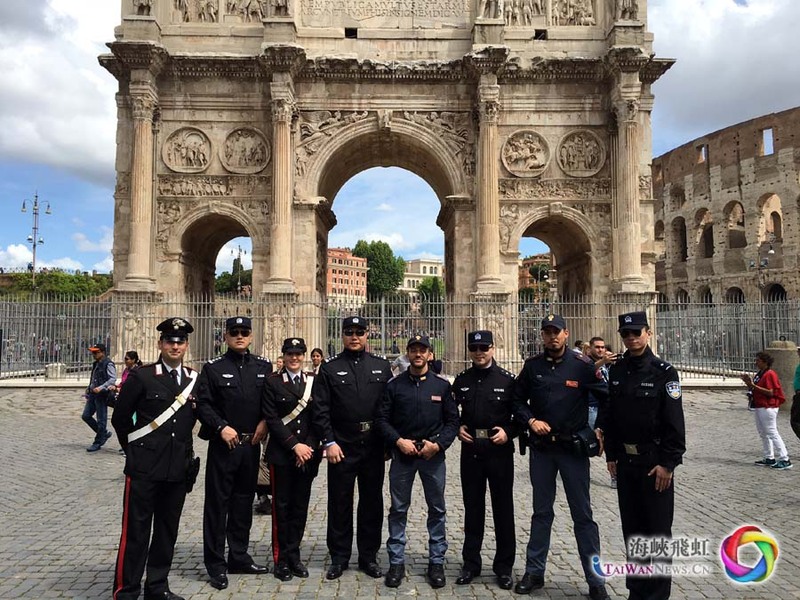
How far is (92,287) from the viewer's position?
191ft

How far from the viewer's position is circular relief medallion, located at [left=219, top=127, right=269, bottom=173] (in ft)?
65.0

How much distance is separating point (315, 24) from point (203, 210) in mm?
6905

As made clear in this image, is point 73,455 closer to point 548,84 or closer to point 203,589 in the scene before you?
point 203,589

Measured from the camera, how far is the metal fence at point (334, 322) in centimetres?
1781

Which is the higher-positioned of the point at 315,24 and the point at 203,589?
the point at 315,24

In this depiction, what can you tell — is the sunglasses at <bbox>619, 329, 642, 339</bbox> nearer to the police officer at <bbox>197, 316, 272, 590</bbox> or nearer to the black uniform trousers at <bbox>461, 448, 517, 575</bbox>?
the black uniform trousers at <bbox>461, 448, 517, 575</bbox>

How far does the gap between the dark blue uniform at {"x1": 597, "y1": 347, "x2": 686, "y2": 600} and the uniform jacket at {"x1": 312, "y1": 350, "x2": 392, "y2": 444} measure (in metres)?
1.82

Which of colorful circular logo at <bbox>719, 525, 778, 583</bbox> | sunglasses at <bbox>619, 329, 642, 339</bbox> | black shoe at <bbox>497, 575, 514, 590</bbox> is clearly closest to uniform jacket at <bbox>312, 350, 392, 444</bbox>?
black shoe at <bbox>497, 575, 514, 590</bbox>

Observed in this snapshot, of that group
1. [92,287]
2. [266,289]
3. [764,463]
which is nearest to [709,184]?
[266,289]

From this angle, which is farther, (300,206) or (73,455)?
(300,206)

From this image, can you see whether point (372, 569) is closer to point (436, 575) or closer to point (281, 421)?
point (436, 575)

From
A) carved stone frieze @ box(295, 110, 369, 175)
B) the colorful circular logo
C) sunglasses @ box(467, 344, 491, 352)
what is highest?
carved stone frieze @ box(295, 110, 369, 175)

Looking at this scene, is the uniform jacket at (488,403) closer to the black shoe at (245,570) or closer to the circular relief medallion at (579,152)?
the black shoe at (245,570)

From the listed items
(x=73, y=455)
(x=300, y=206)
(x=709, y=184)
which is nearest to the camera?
(x=73, y=455)
